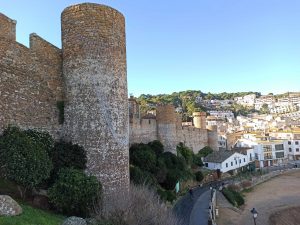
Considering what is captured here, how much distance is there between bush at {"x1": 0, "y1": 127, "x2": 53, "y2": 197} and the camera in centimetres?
1177

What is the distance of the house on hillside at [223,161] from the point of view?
46.9 meters

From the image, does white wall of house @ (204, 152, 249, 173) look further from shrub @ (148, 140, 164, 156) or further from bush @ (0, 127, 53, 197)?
bush @ (0, 127, 53, 197)

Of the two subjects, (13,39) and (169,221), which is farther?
(13,39)

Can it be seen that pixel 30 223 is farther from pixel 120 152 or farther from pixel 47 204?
pixel 120 152

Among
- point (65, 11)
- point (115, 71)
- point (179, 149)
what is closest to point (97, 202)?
point (115, 71)

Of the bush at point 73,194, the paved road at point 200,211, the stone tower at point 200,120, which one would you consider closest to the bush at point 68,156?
the bush at point 73,194

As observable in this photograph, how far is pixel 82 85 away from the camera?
1455cm

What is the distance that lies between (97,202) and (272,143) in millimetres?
64306

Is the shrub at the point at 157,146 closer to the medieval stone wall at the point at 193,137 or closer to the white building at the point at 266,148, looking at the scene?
the medieval stone wall at the point at 193,137

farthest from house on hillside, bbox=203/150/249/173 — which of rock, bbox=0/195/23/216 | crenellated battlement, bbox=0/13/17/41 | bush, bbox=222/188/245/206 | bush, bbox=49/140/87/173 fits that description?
rock, bbox=0/195/23/216

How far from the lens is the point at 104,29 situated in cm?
1476

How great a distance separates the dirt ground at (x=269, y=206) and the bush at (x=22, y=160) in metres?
16.3

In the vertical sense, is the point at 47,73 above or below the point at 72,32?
below

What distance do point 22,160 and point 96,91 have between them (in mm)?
4219
